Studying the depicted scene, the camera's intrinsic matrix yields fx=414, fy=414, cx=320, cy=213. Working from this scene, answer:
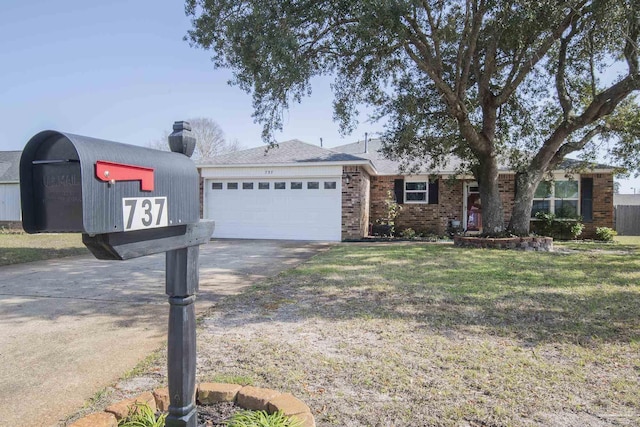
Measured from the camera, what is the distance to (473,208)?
1703 cm

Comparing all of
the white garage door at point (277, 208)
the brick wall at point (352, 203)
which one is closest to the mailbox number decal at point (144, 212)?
the brick wall at point (352, 203)

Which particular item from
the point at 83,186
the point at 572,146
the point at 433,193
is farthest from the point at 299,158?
the point at 83,186

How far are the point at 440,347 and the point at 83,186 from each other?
3069mm

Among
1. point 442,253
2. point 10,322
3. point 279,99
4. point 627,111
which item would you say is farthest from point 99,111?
point 627,111

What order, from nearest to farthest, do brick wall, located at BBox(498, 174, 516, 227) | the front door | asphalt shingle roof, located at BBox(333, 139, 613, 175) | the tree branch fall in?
the tree branch → asphalt shingle roof, located at BBox(333, 139, 613, 175) → brick wall, located at BBox(498, 174, 516, 227) → the front door

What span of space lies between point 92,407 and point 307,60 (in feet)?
26.6

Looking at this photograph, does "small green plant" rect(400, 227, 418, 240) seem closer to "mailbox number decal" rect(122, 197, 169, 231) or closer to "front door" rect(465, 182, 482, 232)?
"front door" rect(465, 182, 482, 232)

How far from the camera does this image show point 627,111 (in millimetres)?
12031

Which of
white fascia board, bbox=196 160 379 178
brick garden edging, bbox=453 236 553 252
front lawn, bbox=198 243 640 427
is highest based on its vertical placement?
white fascia board, bbox=196 160 379 178

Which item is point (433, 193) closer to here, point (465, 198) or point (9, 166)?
point (465, 198)

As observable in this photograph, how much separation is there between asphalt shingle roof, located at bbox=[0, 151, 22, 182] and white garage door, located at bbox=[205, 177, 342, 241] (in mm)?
12325

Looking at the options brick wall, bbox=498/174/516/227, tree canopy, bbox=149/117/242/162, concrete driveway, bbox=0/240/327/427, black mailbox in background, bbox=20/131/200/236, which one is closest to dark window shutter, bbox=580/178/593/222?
brick wall, bbox=498/174/516/227

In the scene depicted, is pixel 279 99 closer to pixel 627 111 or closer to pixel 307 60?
pixel 307 60

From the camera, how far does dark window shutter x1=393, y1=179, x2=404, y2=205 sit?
17.1 meters
